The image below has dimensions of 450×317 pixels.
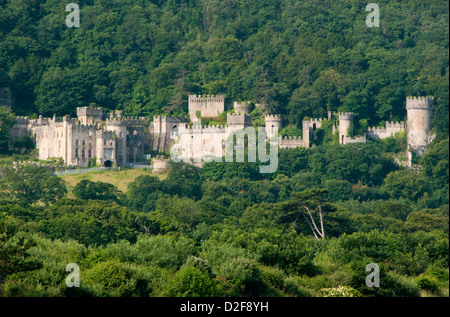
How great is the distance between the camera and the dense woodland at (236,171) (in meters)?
51.3

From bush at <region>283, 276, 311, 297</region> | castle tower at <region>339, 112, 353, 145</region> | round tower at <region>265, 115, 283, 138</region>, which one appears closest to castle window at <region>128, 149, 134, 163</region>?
round tower at <region>265, 115, 283, 138</region>

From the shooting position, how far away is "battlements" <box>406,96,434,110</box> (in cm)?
9169

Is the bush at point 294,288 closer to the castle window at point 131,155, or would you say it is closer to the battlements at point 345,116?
the castle window at point 131,155

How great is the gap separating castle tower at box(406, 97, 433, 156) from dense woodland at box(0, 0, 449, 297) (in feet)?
3.01

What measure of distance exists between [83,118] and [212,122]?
1085cm

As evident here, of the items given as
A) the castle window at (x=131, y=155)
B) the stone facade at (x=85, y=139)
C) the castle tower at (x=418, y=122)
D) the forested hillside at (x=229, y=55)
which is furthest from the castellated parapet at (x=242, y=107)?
the castle tower at (x=418, y=122)

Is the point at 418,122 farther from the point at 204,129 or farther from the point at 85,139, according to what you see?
the point at 85,139

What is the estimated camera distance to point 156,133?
3686 inches

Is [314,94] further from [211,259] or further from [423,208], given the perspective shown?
[211,259]

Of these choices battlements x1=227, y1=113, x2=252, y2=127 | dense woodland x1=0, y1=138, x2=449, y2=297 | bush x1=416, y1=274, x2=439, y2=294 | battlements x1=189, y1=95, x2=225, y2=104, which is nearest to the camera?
dense woodland x1=0, y1=138, x2=449, y2=297

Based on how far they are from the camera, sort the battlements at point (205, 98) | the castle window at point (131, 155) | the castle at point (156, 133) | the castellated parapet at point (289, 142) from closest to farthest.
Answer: the castle at point (156, 133) < the castle window at point (131, 155) < the castellated parapet at point (289, 142) < the battlements at point (205, 98)

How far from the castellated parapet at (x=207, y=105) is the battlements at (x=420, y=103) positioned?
15.7m

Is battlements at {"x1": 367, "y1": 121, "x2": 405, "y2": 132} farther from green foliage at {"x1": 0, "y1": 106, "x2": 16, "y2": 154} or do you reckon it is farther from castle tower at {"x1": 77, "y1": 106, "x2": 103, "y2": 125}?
green foliage at {"x1": 0, "y1": 106, "x2": 16, "y2": 154}
